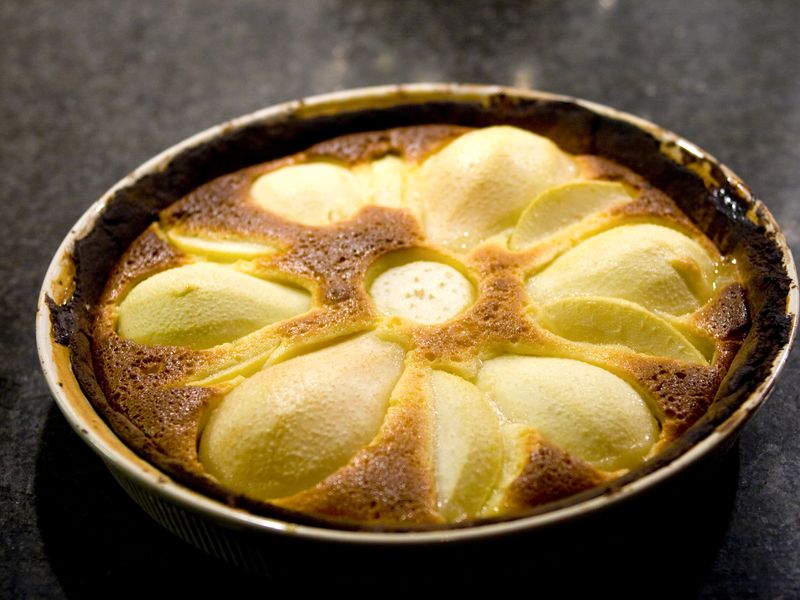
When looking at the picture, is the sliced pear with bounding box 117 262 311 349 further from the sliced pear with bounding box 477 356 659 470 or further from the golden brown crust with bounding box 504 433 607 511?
the golden brown crust with bounding box 504 433 607 511

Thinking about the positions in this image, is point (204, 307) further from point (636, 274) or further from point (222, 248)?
point (636, 274)

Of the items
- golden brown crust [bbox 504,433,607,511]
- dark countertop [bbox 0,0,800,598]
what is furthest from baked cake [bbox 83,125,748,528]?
dark countertop [bbox 0,0,800,598]

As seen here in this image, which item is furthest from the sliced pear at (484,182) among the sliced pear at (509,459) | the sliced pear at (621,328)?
the sliced pear at (509,459)

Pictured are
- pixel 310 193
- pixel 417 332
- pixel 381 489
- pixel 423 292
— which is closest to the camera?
pixel 381 489

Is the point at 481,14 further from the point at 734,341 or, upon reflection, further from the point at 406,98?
the point at 734,341

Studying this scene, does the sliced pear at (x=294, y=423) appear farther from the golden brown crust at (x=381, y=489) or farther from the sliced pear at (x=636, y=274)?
the sliced pear at (x=636, y=274)

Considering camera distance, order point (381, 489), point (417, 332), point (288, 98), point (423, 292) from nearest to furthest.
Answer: point (381, 489) < point (417, 332) < point (423, 292) < point (288, 98)

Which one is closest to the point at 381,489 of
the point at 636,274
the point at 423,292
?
the point at 423,292
